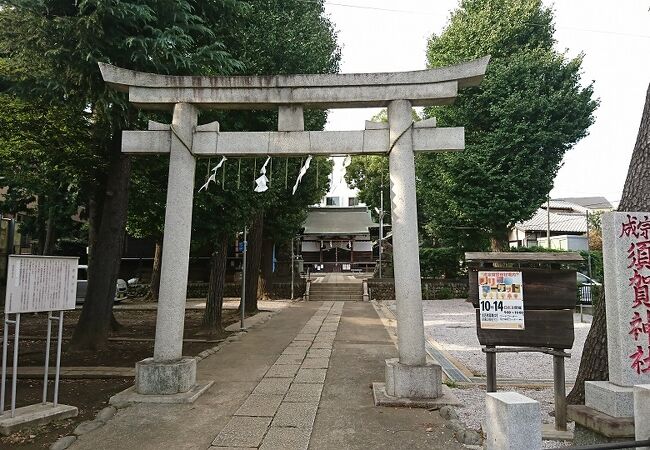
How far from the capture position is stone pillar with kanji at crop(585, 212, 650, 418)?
3711mm

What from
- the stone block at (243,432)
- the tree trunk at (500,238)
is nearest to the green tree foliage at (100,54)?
the stone block at (243,432)

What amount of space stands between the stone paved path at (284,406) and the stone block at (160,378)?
1040 millimetres

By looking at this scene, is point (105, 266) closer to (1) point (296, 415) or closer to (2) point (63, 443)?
(2) point (63, 443)

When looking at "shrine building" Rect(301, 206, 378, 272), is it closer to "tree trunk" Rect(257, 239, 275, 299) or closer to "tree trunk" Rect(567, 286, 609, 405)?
"tree trunk" Rect(257, 239, 275, 299)

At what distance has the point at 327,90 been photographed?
19.9ft

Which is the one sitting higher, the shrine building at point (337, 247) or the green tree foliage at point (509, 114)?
the green tree foliage at point (509, 114)

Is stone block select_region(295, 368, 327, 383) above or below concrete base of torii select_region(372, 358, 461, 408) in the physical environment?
below

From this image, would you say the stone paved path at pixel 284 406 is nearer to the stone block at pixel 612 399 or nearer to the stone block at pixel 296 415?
the stone block at pixel 296 415

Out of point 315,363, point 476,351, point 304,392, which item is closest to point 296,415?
point 304,392

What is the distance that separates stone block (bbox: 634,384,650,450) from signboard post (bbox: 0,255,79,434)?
20.1 ft

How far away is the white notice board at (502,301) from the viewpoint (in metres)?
5.00

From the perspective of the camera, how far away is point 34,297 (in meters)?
5.02

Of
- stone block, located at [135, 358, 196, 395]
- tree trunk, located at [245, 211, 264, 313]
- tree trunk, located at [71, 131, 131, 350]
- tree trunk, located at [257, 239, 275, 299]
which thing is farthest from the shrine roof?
stone block, located at [135, 358, 196, 395]

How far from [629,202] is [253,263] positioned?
13501 mm
